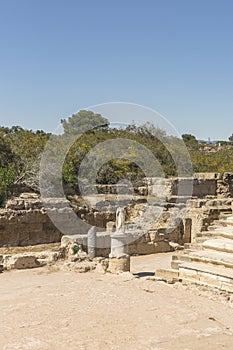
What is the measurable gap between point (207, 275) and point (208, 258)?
54 centimetres

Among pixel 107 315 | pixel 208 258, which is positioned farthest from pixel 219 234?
pixel 107 315

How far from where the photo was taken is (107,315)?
7422 millimetres

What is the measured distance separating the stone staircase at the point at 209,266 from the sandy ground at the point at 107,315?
14.3 inches

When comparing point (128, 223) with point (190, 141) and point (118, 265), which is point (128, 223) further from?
point (190, 141)

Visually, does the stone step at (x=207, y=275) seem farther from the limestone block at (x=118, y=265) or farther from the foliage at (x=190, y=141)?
the foliage at (x=190, y=141)

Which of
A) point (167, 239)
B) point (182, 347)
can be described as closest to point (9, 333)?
point (182, 347)

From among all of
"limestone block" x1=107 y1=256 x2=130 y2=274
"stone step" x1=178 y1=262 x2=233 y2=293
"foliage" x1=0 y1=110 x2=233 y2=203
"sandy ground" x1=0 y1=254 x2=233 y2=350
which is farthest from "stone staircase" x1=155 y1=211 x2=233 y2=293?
"foliage" x1=0 y1=110 x2=233 y2=203

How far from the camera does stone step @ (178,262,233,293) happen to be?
338 inches

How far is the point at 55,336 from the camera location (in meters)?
6.41

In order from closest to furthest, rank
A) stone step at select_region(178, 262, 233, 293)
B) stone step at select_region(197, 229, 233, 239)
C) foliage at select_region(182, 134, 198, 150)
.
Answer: stone step at select_region(178, 262, 233, 293), stone step at select_region(197, 229, 233, 239), foliage at select_region(182, 134, 198, 150)

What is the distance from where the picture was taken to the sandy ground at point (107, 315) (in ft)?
20.5

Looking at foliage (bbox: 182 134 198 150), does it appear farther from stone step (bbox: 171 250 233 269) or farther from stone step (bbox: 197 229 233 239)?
stone step (bbox: 171 250 233 269)

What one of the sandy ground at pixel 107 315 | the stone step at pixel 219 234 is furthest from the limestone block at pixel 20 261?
the stone step at pixel 219 234

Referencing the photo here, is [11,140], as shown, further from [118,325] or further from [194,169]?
[118,325]
